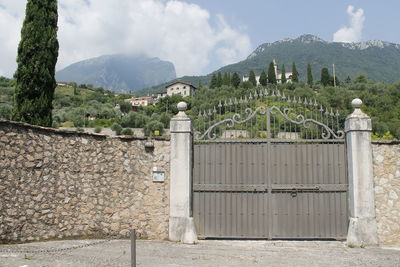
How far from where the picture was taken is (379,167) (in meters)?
7.51

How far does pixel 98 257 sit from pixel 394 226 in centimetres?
613

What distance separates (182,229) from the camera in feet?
24.2

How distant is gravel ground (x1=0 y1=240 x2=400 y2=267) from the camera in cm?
560

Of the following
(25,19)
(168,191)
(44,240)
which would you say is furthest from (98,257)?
(25,19)

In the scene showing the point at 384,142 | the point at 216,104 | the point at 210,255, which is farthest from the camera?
the point at 216,104

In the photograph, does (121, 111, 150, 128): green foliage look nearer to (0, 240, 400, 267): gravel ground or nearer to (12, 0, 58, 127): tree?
(12, 0, 58, 127): tree

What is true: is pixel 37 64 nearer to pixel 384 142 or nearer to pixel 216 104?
pixel 216 104

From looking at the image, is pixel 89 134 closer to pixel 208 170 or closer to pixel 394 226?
pixel 208 170

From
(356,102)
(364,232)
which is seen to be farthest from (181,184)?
(356,102)

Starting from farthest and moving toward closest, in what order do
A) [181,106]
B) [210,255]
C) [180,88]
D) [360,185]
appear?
[180,88] < [181,106] < [360,185] < [210,255]

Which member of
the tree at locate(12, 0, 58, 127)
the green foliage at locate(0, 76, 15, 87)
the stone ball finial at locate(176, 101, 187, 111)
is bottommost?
the stone ball finial at locate(176, 101, 187, 111)

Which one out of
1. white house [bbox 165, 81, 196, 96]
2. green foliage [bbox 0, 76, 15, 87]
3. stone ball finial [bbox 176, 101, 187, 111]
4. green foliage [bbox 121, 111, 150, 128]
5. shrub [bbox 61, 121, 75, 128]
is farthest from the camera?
white house [bbox 165, 81, 196, 96]

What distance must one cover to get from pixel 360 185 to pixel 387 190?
692 millimetres

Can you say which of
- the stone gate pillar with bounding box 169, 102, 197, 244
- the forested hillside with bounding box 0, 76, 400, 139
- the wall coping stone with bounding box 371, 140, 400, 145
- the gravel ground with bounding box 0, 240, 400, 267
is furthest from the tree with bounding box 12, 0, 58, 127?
the wall coping stone with bounding box 371, 140, 400, 145
